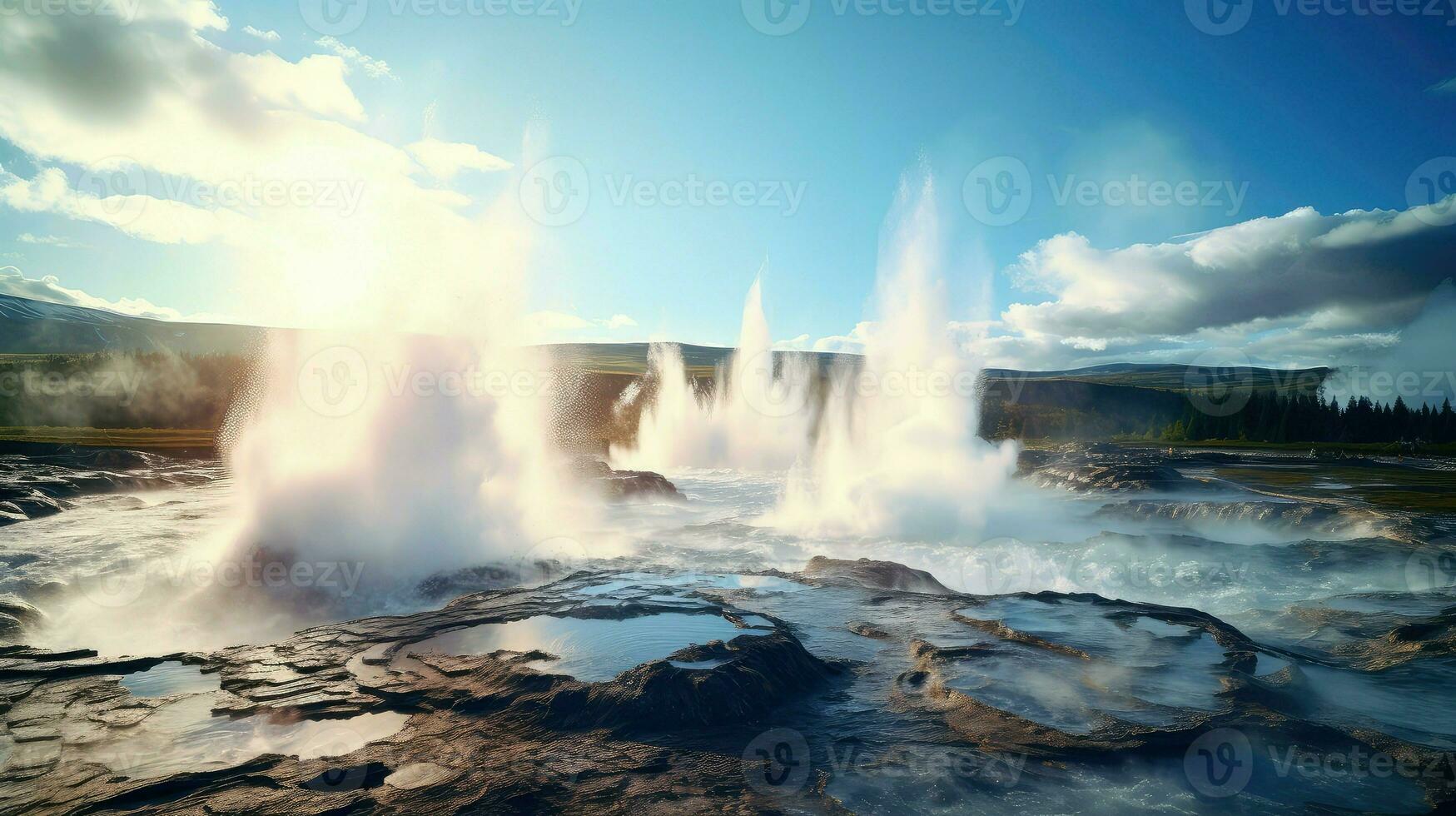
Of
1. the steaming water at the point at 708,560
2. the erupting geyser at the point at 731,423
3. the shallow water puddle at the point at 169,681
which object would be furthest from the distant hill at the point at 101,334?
the shallow water puddle at the point at 169,681

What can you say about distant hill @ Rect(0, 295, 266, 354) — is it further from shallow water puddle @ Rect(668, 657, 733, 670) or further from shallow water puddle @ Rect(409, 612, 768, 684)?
shallow water puddle @ Rect(668, 657, 733, 670)

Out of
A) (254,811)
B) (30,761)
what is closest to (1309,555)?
(254,811)

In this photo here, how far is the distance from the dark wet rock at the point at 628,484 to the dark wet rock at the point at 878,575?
16.7 metres

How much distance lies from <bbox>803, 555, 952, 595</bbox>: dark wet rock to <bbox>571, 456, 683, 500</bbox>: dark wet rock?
16750 mm

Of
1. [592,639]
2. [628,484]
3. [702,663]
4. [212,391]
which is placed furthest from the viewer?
[212,391]

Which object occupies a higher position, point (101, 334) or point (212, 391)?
point (101, 334)

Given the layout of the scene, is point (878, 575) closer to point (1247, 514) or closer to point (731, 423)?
point (1247, 514)

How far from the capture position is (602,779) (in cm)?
588

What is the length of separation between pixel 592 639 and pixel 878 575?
7744 mm

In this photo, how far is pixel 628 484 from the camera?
3186 cm

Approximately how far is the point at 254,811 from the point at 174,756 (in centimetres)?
165

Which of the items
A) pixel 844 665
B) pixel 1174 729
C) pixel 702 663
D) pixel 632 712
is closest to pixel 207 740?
pixel 632 712

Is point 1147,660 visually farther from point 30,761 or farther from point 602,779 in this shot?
point 30,761

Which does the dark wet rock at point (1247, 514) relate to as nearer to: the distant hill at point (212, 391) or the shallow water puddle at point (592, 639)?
the shallow water puddle at point (592, 639)
